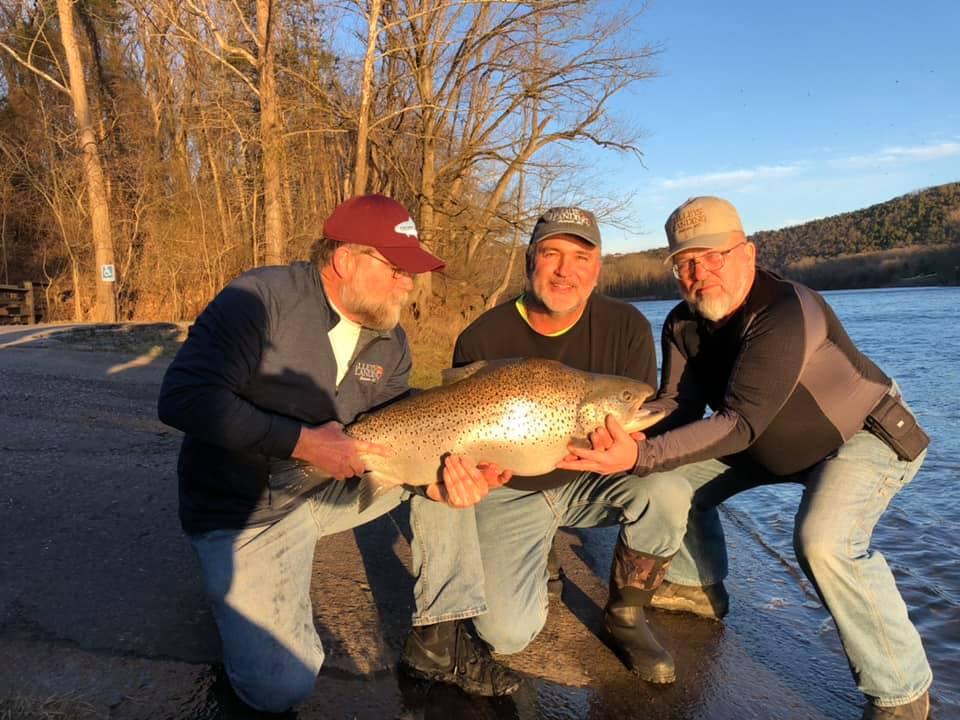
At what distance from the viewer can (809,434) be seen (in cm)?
336

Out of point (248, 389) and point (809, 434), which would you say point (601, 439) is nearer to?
point (809, 434)

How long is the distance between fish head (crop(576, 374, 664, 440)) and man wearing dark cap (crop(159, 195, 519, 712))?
1.97 feet

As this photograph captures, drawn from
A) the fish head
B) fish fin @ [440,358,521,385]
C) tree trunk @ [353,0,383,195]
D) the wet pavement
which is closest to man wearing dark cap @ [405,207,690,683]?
the wet pavement

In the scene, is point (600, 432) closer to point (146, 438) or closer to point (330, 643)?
point (330, 643)

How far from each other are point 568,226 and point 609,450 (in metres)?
1.27

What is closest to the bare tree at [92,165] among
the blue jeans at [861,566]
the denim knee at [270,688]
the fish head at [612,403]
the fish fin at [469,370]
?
the fish fin at [469,370]

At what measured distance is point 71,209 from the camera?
26.1m

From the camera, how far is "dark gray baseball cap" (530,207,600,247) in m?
3.69

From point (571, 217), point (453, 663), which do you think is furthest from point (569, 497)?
point (571, 217)

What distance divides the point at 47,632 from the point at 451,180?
2009cm

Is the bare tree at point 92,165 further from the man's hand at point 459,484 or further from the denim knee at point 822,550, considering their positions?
the denim knee at point 822,550

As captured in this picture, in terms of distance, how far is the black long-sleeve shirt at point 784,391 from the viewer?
126 inches

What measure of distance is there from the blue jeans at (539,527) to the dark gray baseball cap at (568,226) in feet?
4.53

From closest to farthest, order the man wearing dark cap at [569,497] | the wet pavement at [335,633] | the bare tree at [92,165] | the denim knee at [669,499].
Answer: the wet pavement at [335,633]
the man wearing dark cap at [569,497]
the denim knee at [669,499]
the bare tree at [92,165]
